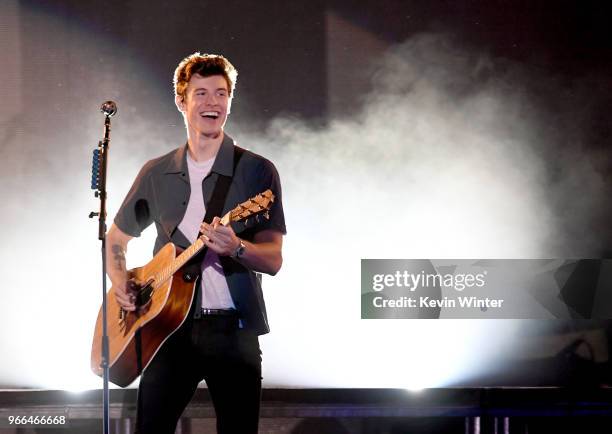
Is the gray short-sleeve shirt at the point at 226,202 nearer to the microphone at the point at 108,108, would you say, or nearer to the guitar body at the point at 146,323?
the guitar body at the point at 146,323

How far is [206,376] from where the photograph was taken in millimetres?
3158

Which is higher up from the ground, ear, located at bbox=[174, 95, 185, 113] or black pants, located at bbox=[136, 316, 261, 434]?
ear, located at bbox=[174, 95, 185, 113]

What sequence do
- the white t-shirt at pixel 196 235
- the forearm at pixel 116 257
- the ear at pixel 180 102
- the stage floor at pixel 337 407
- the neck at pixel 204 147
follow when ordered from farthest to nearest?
1. the stage floor at pixel 337 407
2. the ear at pixel 180 102
3. the neck at pixel 204 147
4. the forearm at pixel 116 257
5. the white t-shirt at pixel 196 235

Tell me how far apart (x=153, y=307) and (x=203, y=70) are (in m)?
1.17

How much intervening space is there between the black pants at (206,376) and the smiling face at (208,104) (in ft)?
3.08

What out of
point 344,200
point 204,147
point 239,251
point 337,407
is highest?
point 204,147

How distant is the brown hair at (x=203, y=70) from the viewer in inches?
139

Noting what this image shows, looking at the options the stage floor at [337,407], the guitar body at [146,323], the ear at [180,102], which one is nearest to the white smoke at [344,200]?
the stage floor at [337,407]

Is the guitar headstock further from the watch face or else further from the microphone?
the microphone

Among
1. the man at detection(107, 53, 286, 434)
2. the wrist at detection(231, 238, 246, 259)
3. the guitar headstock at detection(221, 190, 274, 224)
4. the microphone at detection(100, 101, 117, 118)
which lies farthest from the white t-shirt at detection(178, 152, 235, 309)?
the microphone at detection(100, 101, 117, 118)

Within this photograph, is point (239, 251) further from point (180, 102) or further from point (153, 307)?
point (180, 102)

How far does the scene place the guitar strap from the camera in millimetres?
3087

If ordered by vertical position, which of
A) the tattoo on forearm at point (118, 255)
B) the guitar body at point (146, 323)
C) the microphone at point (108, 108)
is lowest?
the guitar body at point (146, 323)

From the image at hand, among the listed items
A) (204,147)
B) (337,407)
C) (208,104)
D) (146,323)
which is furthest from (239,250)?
(337,407)
